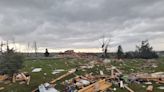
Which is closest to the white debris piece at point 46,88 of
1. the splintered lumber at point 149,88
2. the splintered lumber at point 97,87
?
the splintered lumber at point 97,87

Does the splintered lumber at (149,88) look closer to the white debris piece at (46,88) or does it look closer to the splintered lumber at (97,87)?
the splintered lumber at (97,87)

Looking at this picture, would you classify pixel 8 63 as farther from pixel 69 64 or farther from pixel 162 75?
pixel 162 75

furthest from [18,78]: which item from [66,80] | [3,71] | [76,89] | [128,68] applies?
[128,68]

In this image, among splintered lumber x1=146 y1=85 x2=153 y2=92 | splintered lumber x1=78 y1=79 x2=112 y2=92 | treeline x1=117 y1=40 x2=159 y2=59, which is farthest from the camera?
treeline x1=117 y1=40 x2=159 y2=59

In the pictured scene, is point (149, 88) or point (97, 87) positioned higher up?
point (97, 87)

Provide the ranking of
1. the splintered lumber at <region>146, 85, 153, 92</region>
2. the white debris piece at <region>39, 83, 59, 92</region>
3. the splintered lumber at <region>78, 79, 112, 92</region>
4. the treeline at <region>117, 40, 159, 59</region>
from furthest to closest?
the treeline at <region>117, 40, 159, 59</region>
the splintered lumber at <region>146, 85, 153, 92</region>
the white debris piece at <region>39, 83, 59, 92</region>
the splintered lumber at <region>78, 79, 112, 92</region>

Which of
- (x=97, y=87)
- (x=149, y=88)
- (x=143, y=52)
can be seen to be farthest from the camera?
(x=143, y=52)

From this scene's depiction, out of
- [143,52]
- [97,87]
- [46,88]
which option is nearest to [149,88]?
[97,87]

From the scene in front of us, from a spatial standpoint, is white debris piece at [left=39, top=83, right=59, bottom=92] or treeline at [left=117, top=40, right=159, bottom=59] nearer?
white debris piece at [left=39, top=83, right=59, bottom=92]

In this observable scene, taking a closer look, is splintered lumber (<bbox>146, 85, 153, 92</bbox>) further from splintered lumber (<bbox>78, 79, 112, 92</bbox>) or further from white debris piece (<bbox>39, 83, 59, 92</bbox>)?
white debris piece (<bbox>39, 83, 59, 92</bbox>)

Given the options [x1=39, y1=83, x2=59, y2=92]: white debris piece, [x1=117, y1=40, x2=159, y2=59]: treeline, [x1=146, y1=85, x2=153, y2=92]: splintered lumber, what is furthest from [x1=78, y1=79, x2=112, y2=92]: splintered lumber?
[x1=117, y1=40, x2=159, y2=59]: treeline

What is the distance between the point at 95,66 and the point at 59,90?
9998 mm

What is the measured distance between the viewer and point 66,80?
3244 centimetres

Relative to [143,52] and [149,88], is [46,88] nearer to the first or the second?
[149,88]
